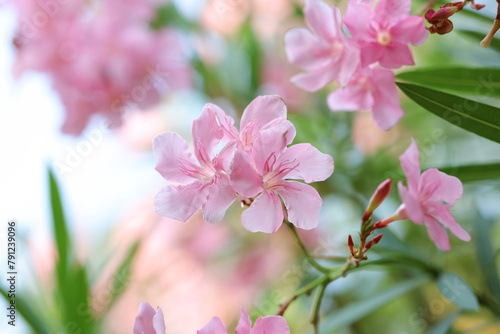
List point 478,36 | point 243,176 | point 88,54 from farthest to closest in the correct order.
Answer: point 88,54 < point 478,36 < point 243,176

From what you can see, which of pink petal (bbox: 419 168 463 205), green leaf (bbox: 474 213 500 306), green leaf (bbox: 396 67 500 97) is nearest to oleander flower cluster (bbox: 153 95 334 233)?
pink petal (bbox: 419 168 463 205)

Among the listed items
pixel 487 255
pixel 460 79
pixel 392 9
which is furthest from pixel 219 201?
pixel 487 255

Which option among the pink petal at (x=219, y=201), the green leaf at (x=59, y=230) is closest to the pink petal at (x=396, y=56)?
the pink petal at (x=219, y=201)

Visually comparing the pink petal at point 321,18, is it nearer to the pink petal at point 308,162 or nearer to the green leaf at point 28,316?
the pink petal at point 308,162

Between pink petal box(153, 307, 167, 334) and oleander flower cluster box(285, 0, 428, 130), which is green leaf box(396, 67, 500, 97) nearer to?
oleander flower cluster box(285, 0, 428, 130)

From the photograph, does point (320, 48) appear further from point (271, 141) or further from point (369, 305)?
point (369, 305)
